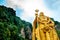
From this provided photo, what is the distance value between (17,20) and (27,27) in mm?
1239

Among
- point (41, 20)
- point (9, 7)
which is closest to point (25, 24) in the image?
point (9, 7)

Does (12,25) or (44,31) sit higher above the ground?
(12,25)

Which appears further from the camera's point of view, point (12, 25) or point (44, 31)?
point (12, 25)

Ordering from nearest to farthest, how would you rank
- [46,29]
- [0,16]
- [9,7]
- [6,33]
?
[46,29] < [6,33] < [0,16] < [9,7]

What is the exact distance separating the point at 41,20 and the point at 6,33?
13.3m

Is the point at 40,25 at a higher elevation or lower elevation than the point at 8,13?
lower

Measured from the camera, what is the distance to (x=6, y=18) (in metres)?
27.6

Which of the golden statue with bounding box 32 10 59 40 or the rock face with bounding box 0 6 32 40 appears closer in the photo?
the golden statue with bounding box 32 10 59 40

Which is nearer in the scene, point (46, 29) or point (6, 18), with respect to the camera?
point (46, 29)

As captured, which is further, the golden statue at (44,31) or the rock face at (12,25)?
the rock face at (12,25)

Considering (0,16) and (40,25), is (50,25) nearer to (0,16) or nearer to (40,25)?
(40,25)

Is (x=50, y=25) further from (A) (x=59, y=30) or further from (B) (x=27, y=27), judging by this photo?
(B) (x=27, y=27)

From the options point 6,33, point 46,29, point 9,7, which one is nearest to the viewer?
point 46,29

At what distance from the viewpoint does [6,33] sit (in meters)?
24.9
